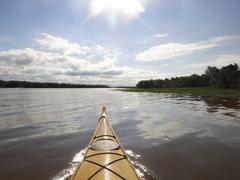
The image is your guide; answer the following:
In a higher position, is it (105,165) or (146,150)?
(105,165)

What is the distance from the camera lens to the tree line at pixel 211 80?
77.5 metres

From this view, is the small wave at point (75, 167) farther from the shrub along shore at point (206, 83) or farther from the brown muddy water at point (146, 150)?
the shrub along shore at point (206, 83)

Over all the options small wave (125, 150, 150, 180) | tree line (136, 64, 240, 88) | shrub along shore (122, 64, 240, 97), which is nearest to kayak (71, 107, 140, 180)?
small wave (125, 150, 150, 180)

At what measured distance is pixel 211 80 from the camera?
106188mm

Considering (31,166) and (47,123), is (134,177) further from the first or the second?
(47,123)

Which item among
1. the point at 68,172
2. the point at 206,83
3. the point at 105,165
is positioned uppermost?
the point at 206,83

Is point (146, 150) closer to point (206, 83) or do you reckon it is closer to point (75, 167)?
point (75, 167)

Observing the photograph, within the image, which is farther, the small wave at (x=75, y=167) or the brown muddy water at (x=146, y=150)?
the brown muddy water at (x=146, y=150)

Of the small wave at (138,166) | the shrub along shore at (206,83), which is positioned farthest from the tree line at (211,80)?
the small wave at (138,166)

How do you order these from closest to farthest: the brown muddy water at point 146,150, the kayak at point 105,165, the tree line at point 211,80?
the kayak at point 105,165 < the brown muddy water at point 146,150 < the tree line at point 211,80

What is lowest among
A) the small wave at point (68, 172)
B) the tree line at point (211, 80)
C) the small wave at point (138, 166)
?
the small wave at point (68, 172)

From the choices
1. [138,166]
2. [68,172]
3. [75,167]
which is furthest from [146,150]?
[68,172]

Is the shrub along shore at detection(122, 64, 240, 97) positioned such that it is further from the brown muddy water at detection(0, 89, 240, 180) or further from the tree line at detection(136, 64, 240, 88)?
the brown muddy water at detection(0, 89, 240, 180)

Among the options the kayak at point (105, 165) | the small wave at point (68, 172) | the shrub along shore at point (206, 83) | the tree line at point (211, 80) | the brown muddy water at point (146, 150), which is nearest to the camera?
the kayak at point (105, 165)
